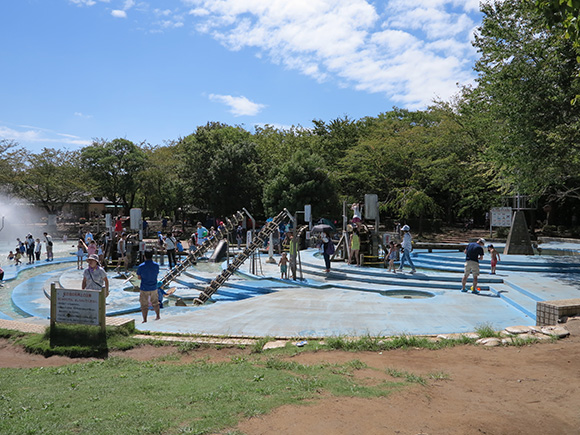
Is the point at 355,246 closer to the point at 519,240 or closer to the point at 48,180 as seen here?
the point at 519,240

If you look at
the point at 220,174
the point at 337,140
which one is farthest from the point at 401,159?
the point at 220,174

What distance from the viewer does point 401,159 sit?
36.3 metres

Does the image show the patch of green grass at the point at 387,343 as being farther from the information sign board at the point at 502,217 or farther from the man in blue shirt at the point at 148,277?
the information sign board at the point at 502,217

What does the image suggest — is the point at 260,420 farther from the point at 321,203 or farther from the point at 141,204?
the point at 141,204

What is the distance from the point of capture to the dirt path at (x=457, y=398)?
4.14 metres

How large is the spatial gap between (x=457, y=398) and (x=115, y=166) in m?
45.4

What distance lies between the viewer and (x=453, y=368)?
19.7 feet

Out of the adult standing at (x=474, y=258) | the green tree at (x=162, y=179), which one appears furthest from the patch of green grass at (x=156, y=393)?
the green tree at (x=162, y=179)

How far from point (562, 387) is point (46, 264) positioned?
2540 centimetres

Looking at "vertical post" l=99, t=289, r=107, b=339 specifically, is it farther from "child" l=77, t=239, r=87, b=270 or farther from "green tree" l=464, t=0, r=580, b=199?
"child" l=77, t=239, r=87, b=270

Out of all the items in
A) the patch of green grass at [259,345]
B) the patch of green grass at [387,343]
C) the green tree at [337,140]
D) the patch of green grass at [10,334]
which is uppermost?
the green tree at [337,140]

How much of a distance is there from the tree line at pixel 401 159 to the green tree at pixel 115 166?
0.35 feet

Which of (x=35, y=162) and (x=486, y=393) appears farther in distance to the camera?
(x=35, y=162)

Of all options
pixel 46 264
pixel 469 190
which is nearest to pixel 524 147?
pixel 469 190
